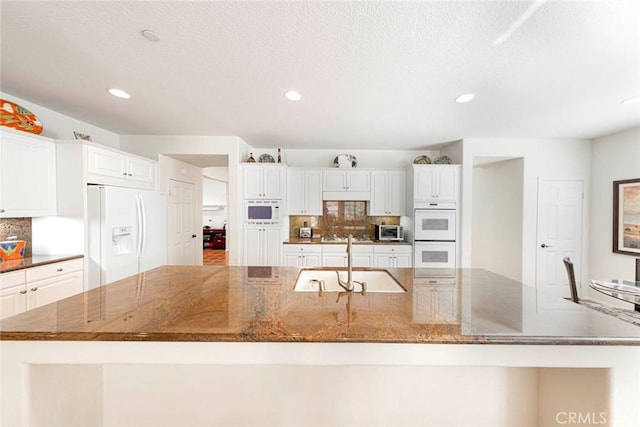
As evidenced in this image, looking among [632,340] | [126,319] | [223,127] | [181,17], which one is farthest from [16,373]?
[223,127]

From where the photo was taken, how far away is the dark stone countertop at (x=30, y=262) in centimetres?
199

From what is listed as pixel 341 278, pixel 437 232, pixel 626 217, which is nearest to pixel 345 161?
pixel 437 232

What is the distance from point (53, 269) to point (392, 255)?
3997 mm

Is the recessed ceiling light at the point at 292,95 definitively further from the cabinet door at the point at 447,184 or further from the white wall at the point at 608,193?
the white wall at the point at 608,193

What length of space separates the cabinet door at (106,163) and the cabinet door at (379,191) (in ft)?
11.7

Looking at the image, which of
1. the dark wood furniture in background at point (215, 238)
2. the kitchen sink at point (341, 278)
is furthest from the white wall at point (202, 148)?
the dark wood furniture in background at point (215, 238)

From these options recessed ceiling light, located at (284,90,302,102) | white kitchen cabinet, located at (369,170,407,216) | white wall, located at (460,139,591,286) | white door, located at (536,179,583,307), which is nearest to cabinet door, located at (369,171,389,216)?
white kitchen cabinet, located at (369,170,407,216)

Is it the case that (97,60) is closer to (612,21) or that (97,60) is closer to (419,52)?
(419,52)

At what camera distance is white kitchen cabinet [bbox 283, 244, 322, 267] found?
394 centimetres

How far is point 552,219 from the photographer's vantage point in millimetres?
3844

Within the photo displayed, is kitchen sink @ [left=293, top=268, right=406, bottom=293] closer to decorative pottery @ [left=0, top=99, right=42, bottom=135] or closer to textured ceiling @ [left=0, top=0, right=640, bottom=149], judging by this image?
textured ceiling @ [left=0, top=0, right=640, bottom=149]

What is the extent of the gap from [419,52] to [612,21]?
1.04 metres

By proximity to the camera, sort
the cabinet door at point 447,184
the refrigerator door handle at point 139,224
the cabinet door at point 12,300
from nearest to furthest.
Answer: the cabinet door at point 12,300 < the refrigerator door handle at point 139,224 < the cabinet door at point 447,184

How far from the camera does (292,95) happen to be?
2.36m
